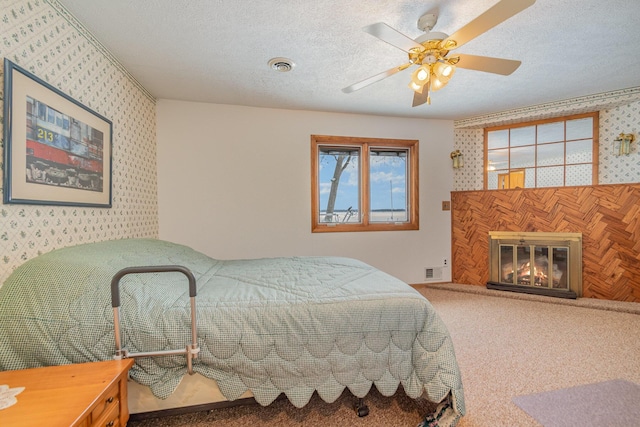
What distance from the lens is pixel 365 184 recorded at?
3664 mm

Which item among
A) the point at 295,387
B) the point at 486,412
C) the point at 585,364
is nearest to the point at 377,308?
the point at 295,387

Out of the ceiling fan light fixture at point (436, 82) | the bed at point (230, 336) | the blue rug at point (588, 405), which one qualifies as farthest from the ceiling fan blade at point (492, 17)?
the blue rug at point (588, 405)

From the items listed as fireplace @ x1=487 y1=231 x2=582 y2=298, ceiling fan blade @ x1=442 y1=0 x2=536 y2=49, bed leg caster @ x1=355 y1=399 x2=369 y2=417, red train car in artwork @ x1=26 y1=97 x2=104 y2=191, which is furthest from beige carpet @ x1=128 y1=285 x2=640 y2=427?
ceiling fan blade @ x1=442 y1=0 x2=536 y2=49

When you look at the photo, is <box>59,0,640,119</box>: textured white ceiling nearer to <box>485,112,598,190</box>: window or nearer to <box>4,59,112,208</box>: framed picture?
<box>485,112,598,190</box>: window

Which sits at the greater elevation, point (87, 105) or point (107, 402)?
point (87, 105)

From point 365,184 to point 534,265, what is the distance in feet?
7.81

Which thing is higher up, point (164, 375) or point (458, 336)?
point (164, 375)

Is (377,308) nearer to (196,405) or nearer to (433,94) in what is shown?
(196,405)

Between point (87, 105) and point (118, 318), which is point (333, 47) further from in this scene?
point (118, 318)

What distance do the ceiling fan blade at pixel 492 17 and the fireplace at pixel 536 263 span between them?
2885mm

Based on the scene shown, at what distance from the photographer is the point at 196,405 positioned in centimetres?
128

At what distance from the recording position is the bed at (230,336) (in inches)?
44.5

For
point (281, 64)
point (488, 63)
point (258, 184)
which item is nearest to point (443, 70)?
point (488, 63)

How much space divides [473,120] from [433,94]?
3.89 ft
